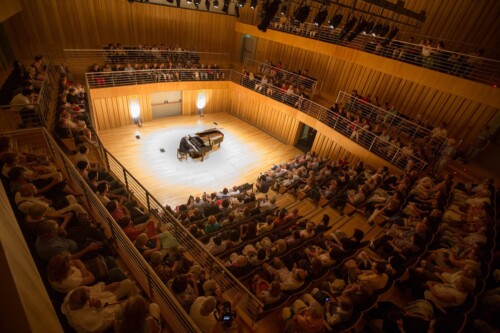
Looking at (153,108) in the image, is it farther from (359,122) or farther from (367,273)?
(367,273)

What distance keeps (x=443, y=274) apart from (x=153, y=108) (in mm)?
14582

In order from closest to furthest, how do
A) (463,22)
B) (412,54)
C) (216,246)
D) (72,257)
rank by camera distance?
(72,257) < (216,246) < (412,54) < (463,22)

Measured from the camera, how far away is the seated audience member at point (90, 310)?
2.46 metres

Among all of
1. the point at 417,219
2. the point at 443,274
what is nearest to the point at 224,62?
the point at 417,219

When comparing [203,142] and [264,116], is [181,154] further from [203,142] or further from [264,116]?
[264,116]

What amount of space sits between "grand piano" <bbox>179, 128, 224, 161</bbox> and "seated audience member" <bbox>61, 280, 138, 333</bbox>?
30.4ft

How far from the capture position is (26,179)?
405 centimetres

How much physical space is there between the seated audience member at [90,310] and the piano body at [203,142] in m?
9.27

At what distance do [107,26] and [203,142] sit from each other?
25.8 ft

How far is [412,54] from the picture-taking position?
977 centimetres

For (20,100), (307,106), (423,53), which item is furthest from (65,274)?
(307,106)

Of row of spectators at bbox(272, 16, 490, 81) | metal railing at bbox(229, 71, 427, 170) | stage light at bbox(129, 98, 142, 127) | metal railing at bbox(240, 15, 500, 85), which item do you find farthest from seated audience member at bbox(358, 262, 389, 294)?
stage light at bbox(129, 98, 142, 127)

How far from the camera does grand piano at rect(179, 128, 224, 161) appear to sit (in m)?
11.8

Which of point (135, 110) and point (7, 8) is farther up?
point (7, 8)
